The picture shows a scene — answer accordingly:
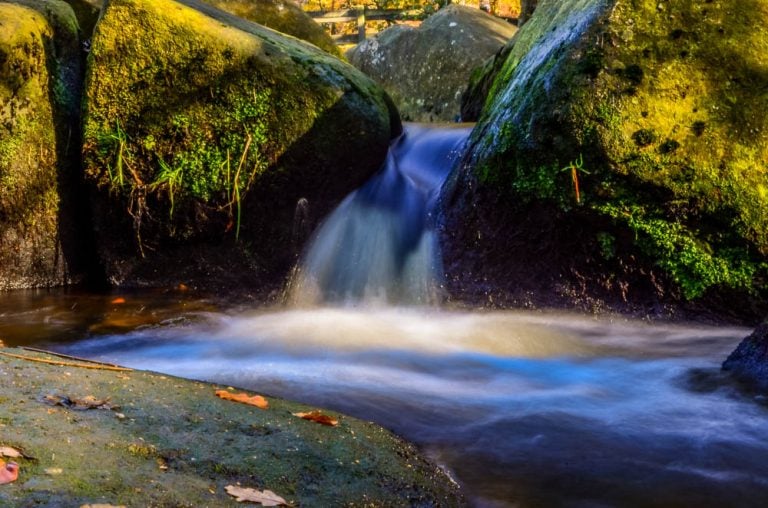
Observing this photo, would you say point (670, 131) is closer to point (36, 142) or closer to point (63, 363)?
point (63, 363)

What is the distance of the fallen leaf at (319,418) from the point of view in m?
2.92

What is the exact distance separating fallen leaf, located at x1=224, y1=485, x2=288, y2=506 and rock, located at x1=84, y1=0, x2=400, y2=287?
14.7 ft

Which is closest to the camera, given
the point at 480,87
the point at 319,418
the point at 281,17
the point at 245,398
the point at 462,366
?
the point at 319,418

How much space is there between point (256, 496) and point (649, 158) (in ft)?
12.6

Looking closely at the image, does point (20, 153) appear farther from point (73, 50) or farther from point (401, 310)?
point (401, 310)

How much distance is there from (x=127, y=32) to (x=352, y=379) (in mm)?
3969

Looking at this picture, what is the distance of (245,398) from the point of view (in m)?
3.13

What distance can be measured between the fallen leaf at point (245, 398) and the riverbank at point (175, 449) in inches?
1.5

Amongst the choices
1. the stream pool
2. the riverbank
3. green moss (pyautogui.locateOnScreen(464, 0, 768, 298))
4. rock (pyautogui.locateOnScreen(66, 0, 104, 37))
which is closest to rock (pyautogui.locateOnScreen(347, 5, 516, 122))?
rock (pyautogui.locateOnScreen(66, 0, 104, 37))

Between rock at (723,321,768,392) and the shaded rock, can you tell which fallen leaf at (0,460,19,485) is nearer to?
rock at (723,321,768,392)

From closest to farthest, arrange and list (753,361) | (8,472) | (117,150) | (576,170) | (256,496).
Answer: (8,472) < (256,496) < (753,361) < (576,170) < (117,150)

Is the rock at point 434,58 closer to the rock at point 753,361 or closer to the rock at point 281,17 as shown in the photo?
the rock at point 281,17

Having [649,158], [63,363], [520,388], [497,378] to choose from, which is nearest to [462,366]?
[497,378]

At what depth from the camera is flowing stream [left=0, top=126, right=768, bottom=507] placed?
2932mm
